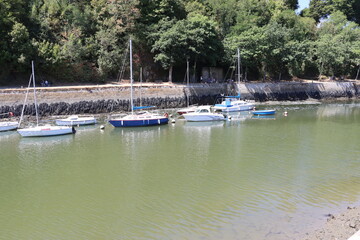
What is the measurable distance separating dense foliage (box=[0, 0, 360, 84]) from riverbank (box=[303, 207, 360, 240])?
4556cm

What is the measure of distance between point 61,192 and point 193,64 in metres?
Answer: 49.9

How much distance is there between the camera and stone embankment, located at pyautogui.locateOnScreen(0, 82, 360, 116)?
4706 cm

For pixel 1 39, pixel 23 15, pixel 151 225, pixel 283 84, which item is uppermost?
pixel 23 15

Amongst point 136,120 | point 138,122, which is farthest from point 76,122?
point 138,122

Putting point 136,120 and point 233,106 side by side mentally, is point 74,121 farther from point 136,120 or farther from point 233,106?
point 233,106

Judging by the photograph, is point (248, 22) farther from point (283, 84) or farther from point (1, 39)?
point (1, 39)

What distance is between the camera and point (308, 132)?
1462 inches

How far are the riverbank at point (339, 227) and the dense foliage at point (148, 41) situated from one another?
149ft

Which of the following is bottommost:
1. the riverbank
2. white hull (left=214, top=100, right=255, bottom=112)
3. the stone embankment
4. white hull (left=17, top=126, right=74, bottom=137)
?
the riverbank

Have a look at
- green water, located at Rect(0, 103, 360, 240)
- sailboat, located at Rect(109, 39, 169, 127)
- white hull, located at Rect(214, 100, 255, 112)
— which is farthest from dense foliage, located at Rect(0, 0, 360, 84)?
green water, located at Rect(0, 103, 360, 240)

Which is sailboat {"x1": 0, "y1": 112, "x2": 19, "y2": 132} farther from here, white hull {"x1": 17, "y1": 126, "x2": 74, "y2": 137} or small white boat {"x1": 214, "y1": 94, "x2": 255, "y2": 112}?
small white boat {"x1": 214, "y1": 94, "x2": 255, "y2": 112}

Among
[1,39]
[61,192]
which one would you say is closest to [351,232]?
[61,192]

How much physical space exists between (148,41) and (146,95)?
512 inches

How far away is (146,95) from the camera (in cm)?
5472
